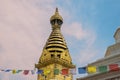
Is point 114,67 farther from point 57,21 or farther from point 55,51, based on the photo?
point 57,21

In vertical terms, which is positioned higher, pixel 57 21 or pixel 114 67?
pixel 57 21

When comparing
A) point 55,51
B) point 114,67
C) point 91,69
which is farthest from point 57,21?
point 114,67

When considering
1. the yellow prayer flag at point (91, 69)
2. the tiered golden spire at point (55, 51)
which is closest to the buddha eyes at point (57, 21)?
the tiered golden spire at point (55, 51)

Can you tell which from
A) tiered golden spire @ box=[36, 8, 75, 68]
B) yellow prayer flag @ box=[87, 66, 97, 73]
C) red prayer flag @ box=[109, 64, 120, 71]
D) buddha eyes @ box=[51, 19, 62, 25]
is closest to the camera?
red prayer flag @ box=[109, 64, 120, 71]

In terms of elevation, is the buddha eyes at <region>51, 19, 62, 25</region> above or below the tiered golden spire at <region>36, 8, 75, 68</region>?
above

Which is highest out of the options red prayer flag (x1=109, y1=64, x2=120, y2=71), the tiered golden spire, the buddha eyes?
the buddha eyes

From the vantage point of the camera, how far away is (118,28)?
35656 mm

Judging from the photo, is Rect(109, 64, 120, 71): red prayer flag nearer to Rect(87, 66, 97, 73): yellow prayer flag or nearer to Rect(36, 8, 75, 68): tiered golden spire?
Rect(87, 66, 97, 73): yellow prayer flag

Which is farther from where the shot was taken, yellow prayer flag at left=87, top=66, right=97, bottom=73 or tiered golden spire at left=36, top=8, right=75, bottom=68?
tiered golden spire at left=36, top=8, right=75, bottom=68

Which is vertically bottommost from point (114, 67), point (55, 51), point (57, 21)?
point (114, 67)

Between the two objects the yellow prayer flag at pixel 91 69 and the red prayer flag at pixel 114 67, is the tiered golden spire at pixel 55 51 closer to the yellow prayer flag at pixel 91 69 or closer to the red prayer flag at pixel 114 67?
the yellow prayer flag at pixel 91 69

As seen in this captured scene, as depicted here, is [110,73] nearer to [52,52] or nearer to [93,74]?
[93,74]

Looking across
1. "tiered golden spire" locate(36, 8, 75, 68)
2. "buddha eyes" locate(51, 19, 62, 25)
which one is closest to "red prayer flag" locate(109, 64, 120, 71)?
"tiered golden spire" locate(36, 8, 75, 68)

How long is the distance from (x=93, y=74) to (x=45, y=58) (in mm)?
41445
